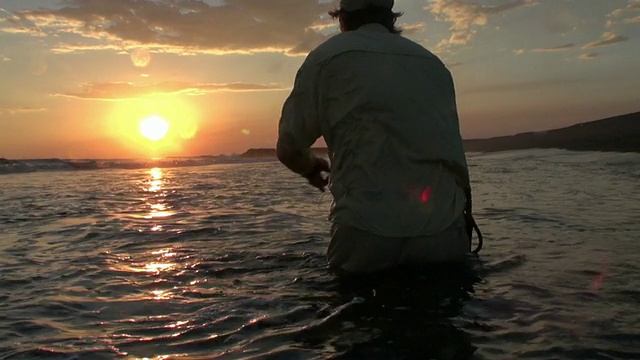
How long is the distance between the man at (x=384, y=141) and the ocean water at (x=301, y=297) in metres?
0.33

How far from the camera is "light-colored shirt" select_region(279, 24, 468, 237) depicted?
3.59 m

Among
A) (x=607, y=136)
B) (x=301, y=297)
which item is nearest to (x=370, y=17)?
(x=301, y=297)

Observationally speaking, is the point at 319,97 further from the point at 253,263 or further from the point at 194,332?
the point at 253,263

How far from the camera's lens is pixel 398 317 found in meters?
3.34

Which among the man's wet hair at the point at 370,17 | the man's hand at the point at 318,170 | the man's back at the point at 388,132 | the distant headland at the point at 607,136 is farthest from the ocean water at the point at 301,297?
the distant headland at the point at 607,136

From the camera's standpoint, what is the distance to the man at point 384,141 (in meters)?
3.59

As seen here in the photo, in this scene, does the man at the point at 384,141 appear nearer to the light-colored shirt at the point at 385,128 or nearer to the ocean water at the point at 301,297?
the light-colored shirt at the point at 385,128

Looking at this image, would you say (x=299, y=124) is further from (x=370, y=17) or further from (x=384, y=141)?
(x=370, y=17)

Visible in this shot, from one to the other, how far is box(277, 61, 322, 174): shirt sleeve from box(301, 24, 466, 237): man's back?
38mm

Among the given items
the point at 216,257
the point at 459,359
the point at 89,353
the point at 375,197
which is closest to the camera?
the point at 459,359

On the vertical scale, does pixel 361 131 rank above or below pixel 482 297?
above

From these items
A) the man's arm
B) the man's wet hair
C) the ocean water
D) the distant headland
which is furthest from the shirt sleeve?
the distant headland

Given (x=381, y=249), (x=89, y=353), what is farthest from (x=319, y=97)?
(x=89, y=353)

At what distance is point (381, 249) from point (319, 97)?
1.06 m
